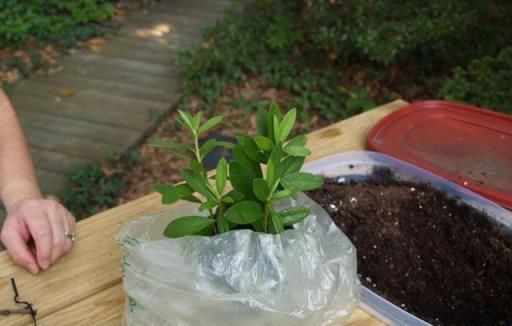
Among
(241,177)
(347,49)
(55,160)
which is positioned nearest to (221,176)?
(241,177)

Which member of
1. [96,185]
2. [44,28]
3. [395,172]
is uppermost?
[395,172]

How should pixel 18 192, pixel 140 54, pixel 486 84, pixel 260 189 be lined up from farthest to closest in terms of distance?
pixel 140 54 → pixel 486 84 → pixel 18 192 → pixel 260 189

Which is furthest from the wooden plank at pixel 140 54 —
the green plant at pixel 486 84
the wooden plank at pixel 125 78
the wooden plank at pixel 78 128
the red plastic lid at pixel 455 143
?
the red plastic lid at pixel 455 143

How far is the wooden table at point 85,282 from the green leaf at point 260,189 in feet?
1.12

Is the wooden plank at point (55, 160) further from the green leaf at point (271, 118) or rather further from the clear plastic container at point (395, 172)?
the green leaf at point (271, 118)

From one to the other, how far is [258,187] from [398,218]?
1.74ft

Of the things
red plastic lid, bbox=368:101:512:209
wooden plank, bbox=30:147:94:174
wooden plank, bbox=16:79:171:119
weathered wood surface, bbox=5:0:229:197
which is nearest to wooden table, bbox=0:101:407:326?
red plastic lid, bbox=368:101:512:209

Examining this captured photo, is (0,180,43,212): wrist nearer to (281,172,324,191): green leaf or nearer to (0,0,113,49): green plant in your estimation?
(281,172,324,191): green leaf

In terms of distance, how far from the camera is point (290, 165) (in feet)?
3.00

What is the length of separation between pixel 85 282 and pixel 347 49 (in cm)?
293

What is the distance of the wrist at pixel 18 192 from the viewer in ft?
4.22

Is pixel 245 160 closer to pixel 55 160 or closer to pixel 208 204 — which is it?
pixel 208 204

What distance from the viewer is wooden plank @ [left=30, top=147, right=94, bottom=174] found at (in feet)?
10.3

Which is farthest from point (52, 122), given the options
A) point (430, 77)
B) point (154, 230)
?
point (154, 230)
